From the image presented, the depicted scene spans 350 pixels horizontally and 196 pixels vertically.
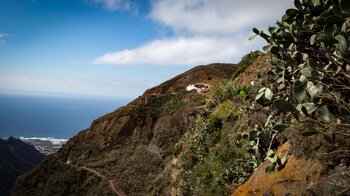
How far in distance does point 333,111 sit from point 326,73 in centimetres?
100

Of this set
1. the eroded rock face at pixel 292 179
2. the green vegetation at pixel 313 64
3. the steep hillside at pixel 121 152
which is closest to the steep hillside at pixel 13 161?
the steep hillside at pixel 121 152

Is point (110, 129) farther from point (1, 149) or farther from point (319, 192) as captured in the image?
point (1, 149)

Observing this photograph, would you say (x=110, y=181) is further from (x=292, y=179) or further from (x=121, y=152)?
(x=292, y=179)

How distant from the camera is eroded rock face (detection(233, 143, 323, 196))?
4.45 meters

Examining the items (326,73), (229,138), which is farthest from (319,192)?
(229,138)

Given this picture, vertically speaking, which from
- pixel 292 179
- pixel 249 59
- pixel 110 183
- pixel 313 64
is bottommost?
pixel 110 183

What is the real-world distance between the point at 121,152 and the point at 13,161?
329ft

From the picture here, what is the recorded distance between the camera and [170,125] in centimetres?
3656

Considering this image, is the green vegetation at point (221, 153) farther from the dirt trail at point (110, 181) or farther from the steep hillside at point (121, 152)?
the dirt trail at point (110, 181)

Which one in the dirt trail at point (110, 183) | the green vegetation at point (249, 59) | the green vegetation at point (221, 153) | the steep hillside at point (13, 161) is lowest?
the steep hillside at point (13, 161)

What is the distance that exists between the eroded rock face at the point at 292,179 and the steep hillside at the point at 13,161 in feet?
350

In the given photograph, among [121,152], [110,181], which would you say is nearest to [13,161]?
[121,152]

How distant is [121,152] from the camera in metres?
39.3

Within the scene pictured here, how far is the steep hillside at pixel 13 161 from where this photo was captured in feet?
341
